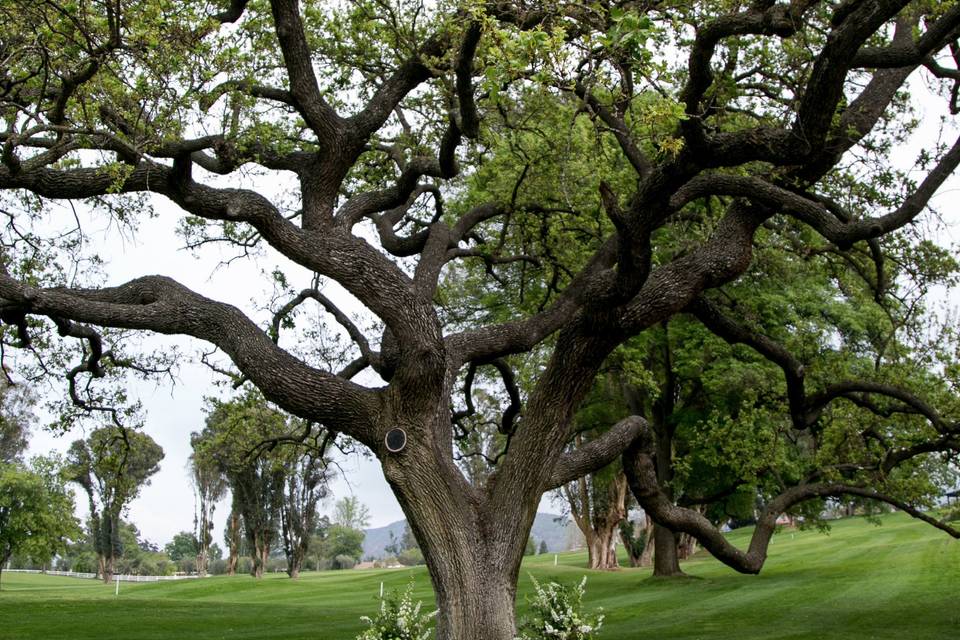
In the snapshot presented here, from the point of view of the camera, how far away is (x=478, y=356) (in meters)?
12.6

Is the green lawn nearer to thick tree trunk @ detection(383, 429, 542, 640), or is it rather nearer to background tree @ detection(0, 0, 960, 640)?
background tree @ detection(0, 0, 960, 640)

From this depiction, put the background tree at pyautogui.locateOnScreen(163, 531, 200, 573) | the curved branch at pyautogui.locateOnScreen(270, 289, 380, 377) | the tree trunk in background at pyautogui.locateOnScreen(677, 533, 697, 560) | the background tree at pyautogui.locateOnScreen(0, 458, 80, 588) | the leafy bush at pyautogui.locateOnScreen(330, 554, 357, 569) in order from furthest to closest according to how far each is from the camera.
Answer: the background tree at pyautogui.locateOnScreen(163, 531, 200, 573) → the leafy bush at pyautogui.locateOnScreen(330, 554, 357, 569) → the tree trunk in background at pyautogui.locateOnScreen(677, 533, 697, 560) → the background tree at pyautogui.locateOnScreen(0, 458, 80, 588) → the curved branch at pyautogui.locateOnScreen(270, 289, 380, 377)

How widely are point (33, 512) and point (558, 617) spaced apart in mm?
43263

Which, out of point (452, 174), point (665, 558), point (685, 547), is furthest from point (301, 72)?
point (685, 547)

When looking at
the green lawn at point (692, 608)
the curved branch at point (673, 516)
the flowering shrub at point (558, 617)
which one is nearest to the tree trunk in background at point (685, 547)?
the green lawn at point (692, 608)

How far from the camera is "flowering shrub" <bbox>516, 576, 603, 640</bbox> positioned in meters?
10.3

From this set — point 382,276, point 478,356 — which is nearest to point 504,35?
point 382,276

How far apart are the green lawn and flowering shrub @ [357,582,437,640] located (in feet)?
29.7

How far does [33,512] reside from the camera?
45125 millimetres

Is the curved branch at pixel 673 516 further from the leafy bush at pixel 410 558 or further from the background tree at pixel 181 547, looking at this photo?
the background tree at pixel 181 547

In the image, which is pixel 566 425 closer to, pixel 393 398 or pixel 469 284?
pixel 393 398

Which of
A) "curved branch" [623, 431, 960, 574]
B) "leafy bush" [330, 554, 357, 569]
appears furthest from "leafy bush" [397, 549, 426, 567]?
"curved branch" [623, 431, 960, 574]

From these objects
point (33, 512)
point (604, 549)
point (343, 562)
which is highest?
point (33, 512)

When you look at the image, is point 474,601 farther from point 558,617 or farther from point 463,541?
point 558,617
